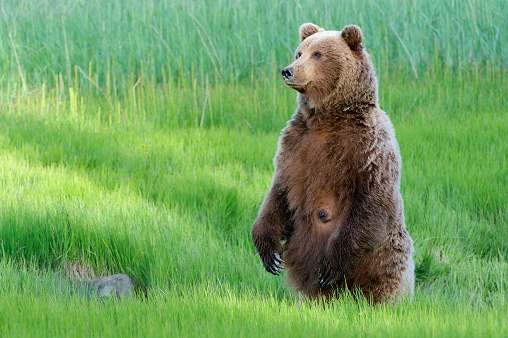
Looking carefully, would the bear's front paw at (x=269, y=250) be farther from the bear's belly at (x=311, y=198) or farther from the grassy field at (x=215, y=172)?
the grassy field at (x=215, y=172)

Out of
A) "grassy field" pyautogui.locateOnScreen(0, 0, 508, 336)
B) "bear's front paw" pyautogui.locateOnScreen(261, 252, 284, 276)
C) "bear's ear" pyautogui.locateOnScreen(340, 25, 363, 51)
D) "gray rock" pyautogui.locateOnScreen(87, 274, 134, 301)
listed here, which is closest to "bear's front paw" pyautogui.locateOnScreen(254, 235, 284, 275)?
"bear's front paw" pyautogui.locateOnScreen(261, 252, 284, 276)

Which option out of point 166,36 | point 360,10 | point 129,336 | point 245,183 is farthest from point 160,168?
point 360,10

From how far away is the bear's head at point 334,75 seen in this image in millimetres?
3445

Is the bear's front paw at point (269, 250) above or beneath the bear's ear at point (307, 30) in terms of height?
beneath

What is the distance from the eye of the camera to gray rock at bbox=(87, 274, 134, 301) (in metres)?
4.02

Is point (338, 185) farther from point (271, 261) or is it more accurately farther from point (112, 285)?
point (112, 285)

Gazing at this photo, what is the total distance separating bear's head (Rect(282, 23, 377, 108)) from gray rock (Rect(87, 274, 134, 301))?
179cm

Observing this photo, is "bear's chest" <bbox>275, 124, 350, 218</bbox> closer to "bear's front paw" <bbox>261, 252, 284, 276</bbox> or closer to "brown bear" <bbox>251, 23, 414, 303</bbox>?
"brown bear" <bbox>251, 23, 414, 303</bbox>

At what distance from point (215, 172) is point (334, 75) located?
7.98 ft

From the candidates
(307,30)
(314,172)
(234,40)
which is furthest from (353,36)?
(234,40)

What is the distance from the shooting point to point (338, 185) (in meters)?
3.37

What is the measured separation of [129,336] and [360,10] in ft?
26.3

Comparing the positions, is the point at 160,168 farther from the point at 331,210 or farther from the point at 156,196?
the point at 331,210

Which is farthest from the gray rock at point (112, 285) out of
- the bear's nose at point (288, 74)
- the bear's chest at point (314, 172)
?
the bear's nose at point (288, 74)
